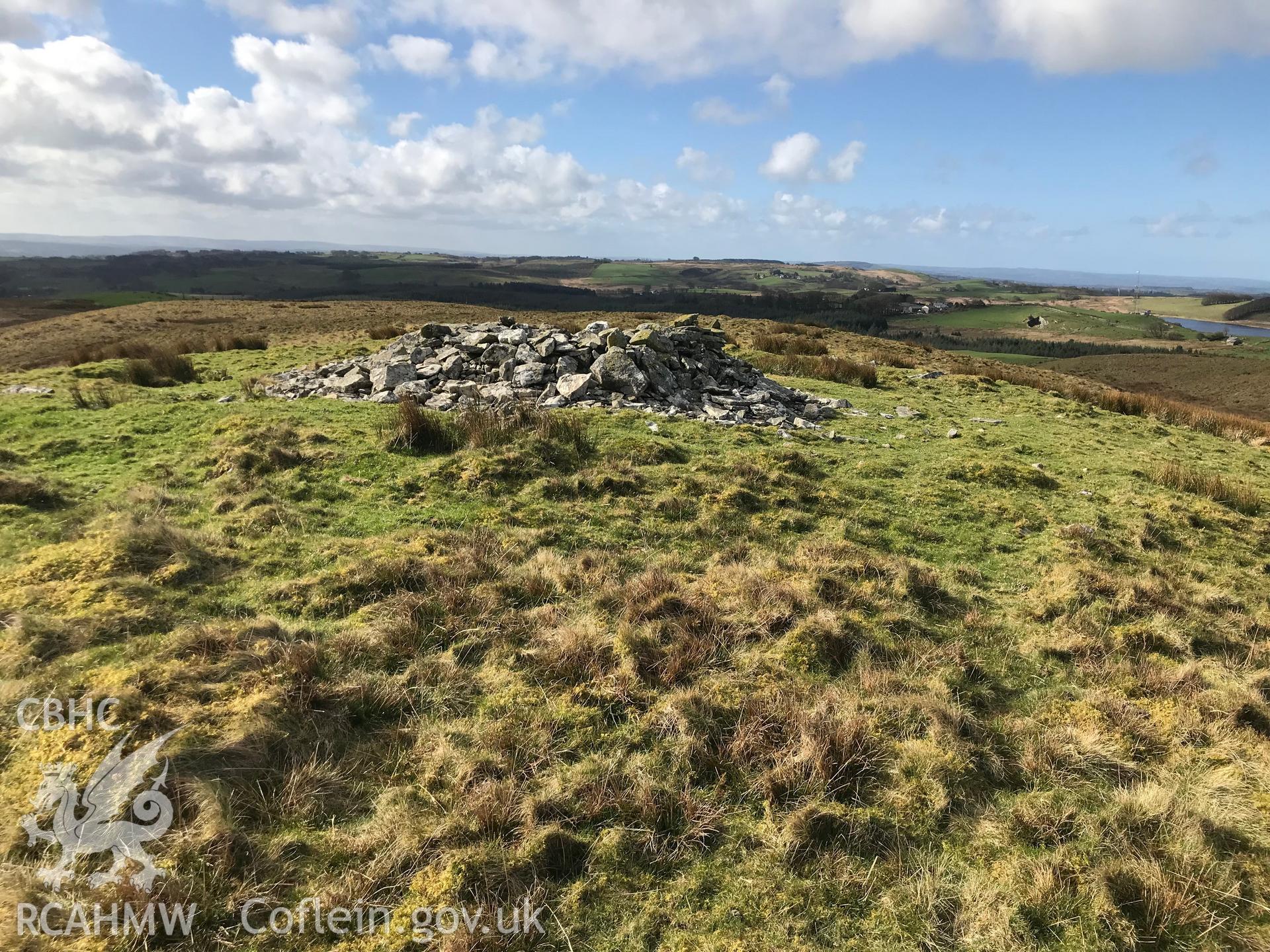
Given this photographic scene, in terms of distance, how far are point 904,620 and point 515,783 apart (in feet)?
15.3

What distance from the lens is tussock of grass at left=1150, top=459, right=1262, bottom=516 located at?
37.4ft

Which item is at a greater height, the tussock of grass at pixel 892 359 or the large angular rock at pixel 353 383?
the tussock of grass at pixel 892 359

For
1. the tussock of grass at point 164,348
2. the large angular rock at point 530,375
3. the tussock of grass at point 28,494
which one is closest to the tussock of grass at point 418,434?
the large angular rock at point 530,375

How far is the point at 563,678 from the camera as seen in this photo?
5.48 metres

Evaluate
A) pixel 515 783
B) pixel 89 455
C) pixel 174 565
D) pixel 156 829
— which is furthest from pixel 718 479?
pixel 89 455

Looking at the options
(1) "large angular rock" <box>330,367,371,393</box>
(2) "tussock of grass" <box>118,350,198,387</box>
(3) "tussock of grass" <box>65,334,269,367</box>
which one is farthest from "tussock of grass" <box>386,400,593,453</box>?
(3) "tussock of grass" <box>65,334,269,367</box>

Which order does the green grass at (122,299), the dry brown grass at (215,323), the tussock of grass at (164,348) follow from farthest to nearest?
the green grass at (122,299) → the dry brown grass at (215,323) → the tussock of grass at (164,348)

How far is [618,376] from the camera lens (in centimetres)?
1506

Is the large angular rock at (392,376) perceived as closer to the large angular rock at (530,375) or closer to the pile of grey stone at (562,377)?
the pile of grey stone at (562,377)

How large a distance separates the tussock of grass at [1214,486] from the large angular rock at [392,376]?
17387mm

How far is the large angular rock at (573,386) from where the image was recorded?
14352 millimetres

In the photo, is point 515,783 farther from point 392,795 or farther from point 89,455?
point 89,455

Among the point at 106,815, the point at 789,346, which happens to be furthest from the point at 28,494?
the point at 789,346

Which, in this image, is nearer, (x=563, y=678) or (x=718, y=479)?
(x=563, y=678)
